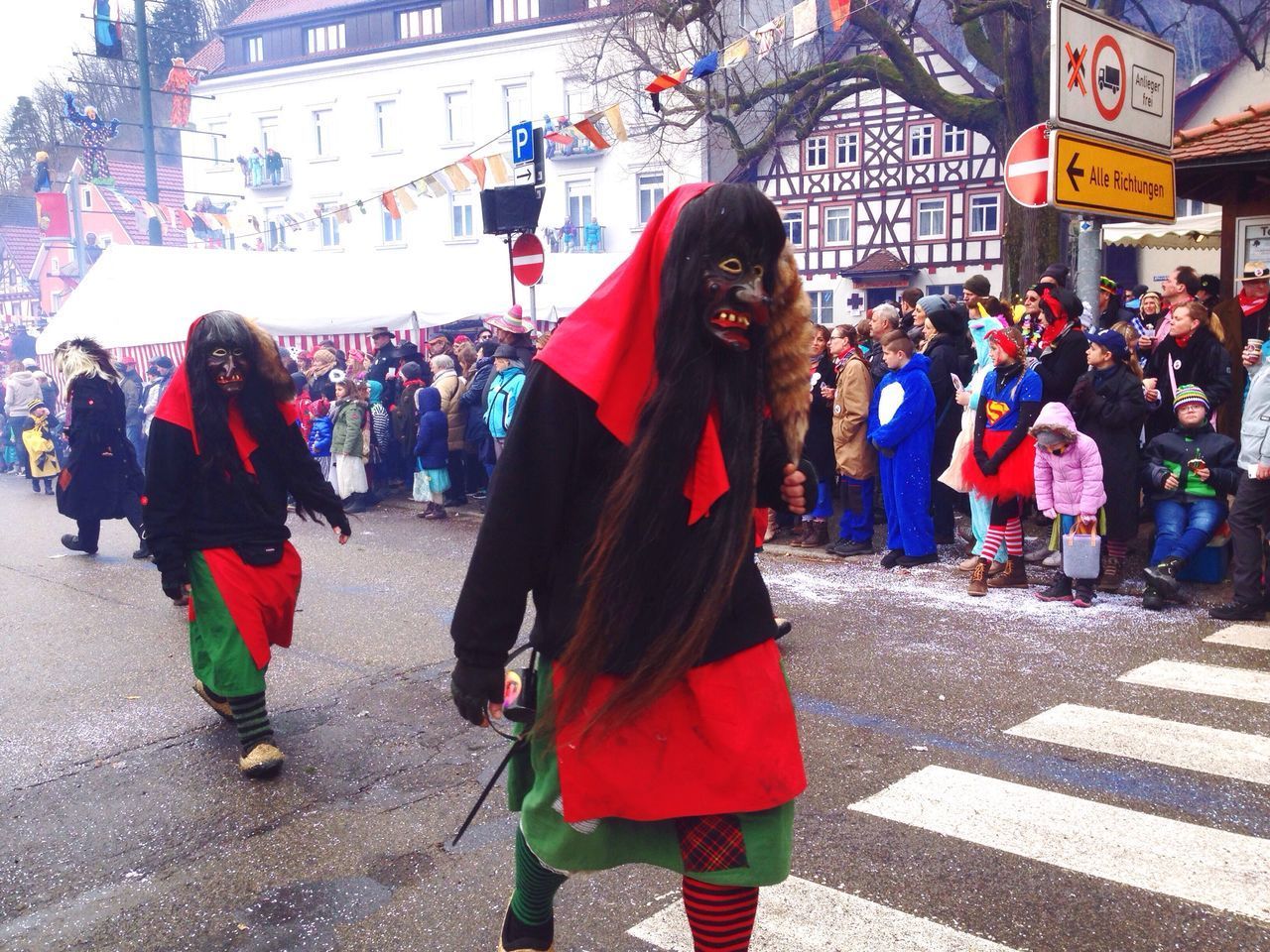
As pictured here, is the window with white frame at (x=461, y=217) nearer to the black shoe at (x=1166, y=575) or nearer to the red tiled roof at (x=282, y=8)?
the red tiled roof at (x=282, y=8)

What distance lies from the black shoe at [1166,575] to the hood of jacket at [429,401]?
7.64 m

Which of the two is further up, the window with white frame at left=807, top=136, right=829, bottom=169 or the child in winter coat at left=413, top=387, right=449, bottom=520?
the window with white frame at left=807, top=136, right=829, bottom=169

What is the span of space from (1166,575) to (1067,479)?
848 mm

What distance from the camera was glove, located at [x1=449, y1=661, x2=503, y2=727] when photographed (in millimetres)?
2373

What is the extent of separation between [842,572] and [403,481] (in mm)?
7373

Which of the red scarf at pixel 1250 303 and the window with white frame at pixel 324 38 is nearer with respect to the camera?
the red scarf at pixel 1250 303

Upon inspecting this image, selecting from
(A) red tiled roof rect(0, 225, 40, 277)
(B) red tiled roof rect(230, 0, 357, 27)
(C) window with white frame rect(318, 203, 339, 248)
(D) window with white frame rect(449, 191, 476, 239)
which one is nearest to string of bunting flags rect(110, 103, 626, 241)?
(D) window with white frame rect(449, 191, 476, 239)

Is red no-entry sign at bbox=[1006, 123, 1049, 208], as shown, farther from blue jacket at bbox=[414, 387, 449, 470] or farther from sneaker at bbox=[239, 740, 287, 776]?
blue jacket at bbox=[414, 387, 449, 470]

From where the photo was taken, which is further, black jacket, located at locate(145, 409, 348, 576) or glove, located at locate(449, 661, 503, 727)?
black jacket, located at locate(145, 409, 348, 576)

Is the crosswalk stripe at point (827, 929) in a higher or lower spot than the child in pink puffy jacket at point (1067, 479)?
lower

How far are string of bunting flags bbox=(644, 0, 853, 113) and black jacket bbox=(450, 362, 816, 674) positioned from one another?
33.9ft

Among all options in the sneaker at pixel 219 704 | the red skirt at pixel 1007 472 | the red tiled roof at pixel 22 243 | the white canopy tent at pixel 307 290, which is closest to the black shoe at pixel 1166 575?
the red skirt at pixel 1007 472

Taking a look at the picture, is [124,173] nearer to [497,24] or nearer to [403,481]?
[497,24]

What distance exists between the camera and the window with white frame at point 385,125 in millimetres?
42000
